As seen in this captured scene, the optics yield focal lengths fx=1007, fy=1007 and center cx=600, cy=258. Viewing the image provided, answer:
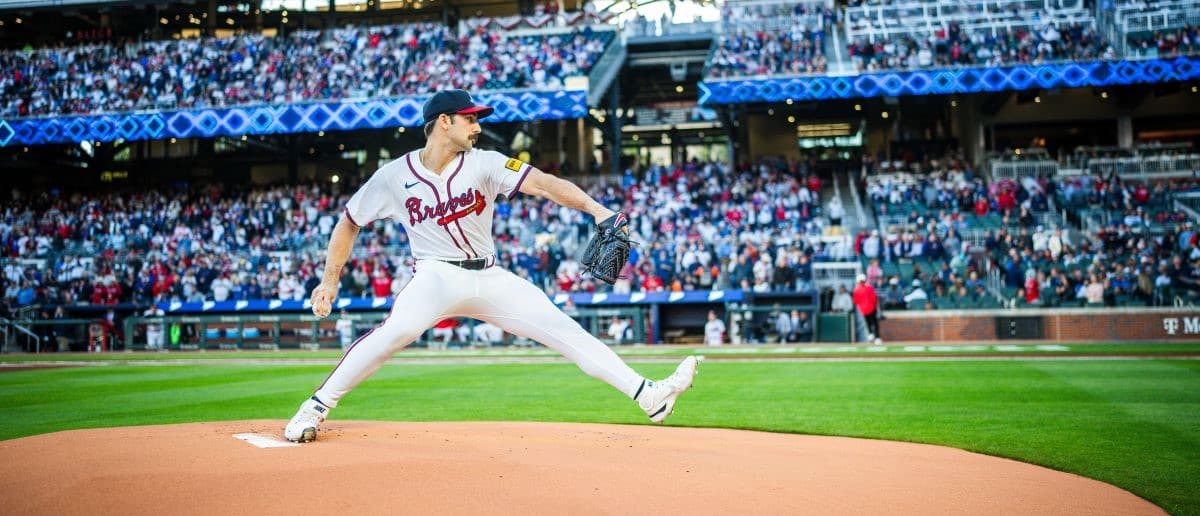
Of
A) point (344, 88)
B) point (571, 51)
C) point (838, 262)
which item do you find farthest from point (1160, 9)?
point (344, 88)

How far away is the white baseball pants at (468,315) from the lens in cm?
584

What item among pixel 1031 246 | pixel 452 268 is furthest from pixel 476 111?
pixel 1031 246

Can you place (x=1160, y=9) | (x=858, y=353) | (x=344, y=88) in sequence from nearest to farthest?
(x=858, y=353)
(x=1160, y=9)
(x=344, y=88)

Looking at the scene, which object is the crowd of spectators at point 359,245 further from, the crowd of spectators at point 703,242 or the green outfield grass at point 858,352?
the green outfield grass at point 858,352

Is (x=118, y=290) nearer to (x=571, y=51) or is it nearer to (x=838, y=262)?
(x=571, y=51)

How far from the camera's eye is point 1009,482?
5078 millimetres

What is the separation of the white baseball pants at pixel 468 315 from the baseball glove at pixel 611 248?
0.45m

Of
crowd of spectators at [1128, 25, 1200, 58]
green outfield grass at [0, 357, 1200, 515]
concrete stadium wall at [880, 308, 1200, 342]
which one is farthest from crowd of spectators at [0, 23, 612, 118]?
green outfield grass at [0, 357, 1200, 515]

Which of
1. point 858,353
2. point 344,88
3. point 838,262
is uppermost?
point 344,88

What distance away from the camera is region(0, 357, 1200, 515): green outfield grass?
646 cm

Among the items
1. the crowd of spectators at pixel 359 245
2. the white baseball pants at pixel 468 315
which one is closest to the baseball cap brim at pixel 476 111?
the white baseball pants at pixel 468 315

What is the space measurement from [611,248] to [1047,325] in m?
21.0

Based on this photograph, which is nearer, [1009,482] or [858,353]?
[1009,482]

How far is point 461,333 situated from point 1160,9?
24194mm
